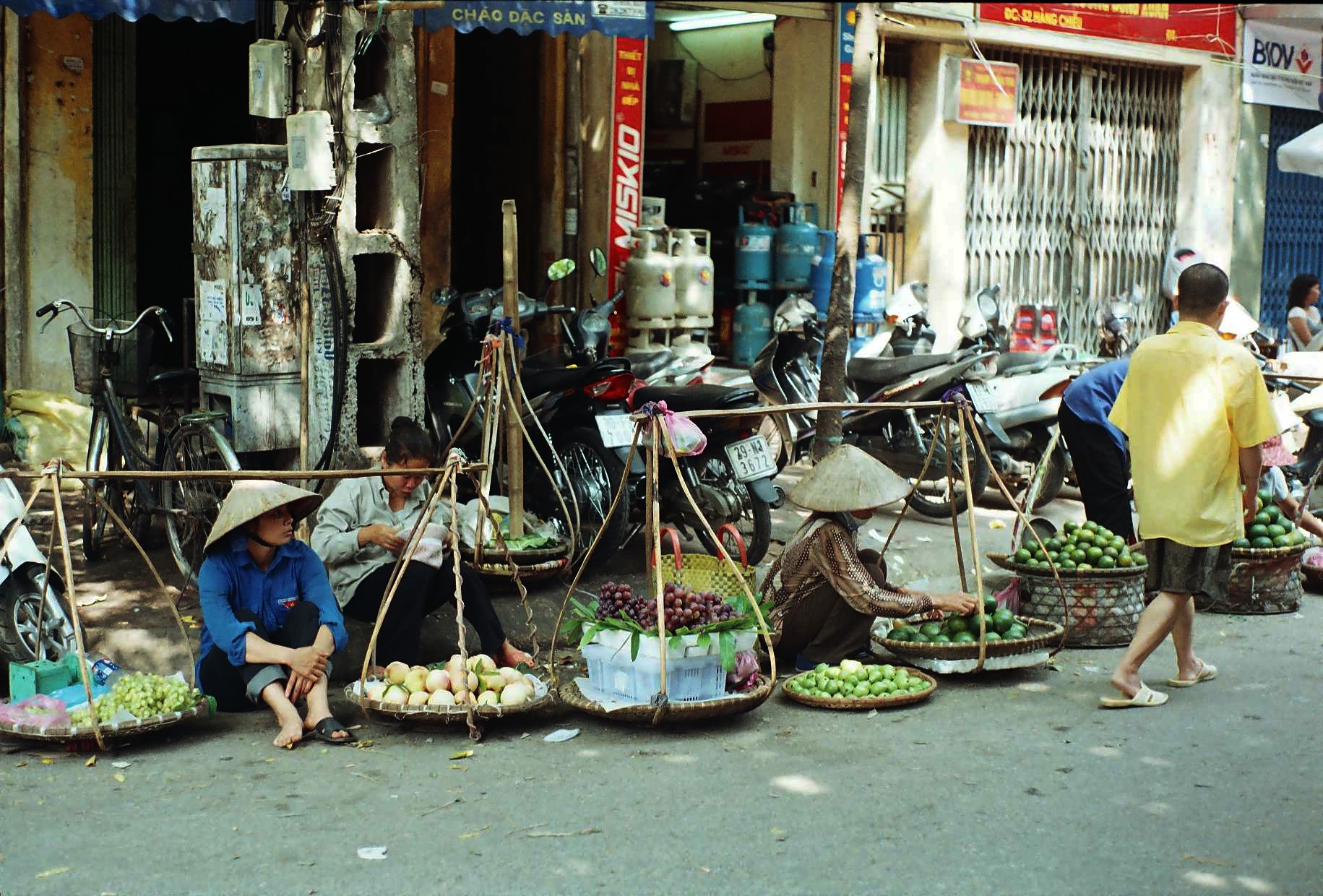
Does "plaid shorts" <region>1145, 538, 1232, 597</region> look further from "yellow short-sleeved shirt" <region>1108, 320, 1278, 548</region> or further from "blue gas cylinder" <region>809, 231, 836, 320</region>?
"blue gas cylinder" <region>809, 231, 836, 320</region>

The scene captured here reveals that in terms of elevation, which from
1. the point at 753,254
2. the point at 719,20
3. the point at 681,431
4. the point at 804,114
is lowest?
the point at 681,431

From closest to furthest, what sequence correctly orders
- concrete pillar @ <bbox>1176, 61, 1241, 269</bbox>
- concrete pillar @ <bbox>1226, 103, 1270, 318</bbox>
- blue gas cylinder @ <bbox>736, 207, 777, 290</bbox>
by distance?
blue gas cylinder @ <bbox>736, 207, 777, 290</bbox> → concrete pillar @ <bbox>1176, 61, 1241, 269</bbox> → concrete pillar @ <bbox>1226, 103, 1270, 318</bbox>

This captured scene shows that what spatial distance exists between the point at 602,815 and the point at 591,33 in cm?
721

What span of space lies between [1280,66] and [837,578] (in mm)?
11164

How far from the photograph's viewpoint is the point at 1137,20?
13430mm

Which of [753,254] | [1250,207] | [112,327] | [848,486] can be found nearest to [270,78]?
[112,327]

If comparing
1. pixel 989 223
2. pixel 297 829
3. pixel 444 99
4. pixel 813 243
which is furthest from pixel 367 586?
pixel 989 223

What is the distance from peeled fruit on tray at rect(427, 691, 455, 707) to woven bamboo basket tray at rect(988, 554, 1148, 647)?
263 cm

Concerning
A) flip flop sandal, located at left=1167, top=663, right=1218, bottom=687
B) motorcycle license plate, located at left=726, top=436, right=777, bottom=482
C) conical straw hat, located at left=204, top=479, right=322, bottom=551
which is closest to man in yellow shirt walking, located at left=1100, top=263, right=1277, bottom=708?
flip flop sandal, located at left=1167, top=663, right=1218, bottom=687

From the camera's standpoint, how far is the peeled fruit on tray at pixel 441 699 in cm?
523

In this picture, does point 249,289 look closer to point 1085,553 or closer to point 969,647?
point 969,647

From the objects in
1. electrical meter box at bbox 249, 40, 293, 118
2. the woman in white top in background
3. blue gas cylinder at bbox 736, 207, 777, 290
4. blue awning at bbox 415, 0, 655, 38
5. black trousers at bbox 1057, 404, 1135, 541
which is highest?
blue awning at bbox 415, 0, 655, 38

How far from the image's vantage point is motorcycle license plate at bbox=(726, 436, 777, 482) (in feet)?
23.6

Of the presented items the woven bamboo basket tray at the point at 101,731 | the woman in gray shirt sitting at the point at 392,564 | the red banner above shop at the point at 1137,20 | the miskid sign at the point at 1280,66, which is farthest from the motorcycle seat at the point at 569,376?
the miskid sign at the point at 1280,66
